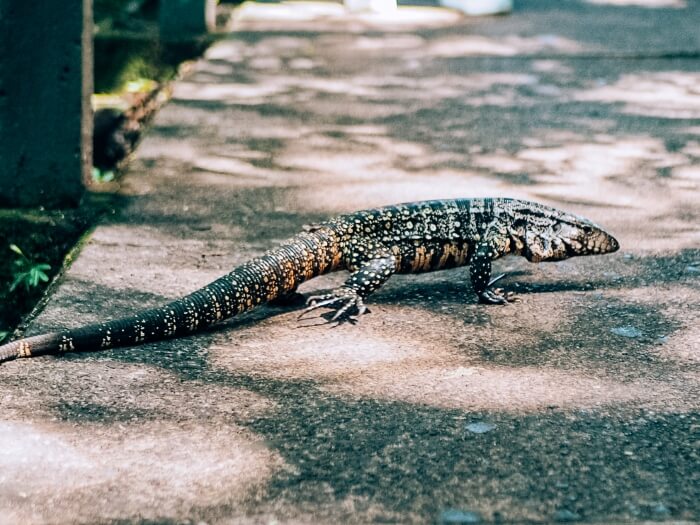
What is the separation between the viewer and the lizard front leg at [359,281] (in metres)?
5.07

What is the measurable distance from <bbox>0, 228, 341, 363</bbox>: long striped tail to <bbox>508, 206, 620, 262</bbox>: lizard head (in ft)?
3.34

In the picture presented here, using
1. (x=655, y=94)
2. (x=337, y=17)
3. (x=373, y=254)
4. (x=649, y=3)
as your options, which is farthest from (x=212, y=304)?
(x=649, y=3)

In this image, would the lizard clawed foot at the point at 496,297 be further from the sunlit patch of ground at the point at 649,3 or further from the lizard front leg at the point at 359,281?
the sunlit patch of ground at the point at 649,3

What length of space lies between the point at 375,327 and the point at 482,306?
601 millimetres

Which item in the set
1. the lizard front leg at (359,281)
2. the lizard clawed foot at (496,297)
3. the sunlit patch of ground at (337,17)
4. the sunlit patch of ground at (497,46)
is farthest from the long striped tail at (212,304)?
the sunlit patch of ground at (337,17)

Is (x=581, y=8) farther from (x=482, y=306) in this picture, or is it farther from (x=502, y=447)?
(x=502, y=447)

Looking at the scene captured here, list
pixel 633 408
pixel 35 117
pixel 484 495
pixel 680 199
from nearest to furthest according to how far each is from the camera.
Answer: pixel 484 495
pixel 633 408
pixel 35 117
pixel 680 199

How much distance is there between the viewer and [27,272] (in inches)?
235

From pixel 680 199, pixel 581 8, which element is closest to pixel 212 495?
pixel 680 199

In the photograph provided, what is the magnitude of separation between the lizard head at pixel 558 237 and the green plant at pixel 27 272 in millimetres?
2667

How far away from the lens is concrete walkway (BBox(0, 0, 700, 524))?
11.4 ft

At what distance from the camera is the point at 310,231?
5340 mm

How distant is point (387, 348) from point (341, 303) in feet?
1.48

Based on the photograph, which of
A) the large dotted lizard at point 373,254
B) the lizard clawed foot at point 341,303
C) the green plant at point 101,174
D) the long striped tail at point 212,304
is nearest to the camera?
the long striped tail at point 212,304
